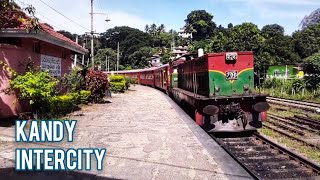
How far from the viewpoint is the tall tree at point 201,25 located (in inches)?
6092

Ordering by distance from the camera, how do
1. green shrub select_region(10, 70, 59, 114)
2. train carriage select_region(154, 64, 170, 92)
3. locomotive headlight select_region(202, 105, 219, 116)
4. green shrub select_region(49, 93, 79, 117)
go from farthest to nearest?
train carriage select_region(154, 64, 170, 92)
green shrub select_region(49, 93, 79, 117)
green shrub select_region(10, 70, 59, 114)
locomotive headlight select_region(202, 105, 219, 116)

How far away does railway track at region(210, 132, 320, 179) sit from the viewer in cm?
799

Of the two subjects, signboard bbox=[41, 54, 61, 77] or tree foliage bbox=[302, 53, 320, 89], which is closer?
signboard bbox=[41, 54, 61, 77]

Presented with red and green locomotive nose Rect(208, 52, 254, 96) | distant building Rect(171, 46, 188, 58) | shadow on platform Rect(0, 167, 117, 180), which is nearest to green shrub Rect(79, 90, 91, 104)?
red and green locomotive nose Rect(208, 52, 254, 96)

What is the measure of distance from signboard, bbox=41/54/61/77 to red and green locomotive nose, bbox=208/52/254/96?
752 centimetres

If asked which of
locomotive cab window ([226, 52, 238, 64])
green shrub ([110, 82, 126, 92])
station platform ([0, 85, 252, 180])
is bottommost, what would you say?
station platform ([0, 85, 252, 180])

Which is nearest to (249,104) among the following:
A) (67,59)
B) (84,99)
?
(84,99)

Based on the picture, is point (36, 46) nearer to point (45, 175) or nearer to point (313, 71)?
point (45, 175)

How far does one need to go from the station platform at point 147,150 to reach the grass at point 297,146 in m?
2.55

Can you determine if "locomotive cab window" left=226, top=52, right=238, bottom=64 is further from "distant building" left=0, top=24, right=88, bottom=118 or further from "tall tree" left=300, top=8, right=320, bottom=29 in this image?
"tall tree" left=300, top=8, right=320, bottom=29

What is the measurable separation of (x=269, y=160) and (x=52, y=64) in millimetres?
11676

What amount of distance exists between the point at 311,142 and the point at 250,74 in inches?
120

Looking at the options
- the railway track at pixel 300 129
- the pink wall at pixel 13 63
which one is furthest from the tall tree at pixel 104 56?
the pink wall at pixel 13 63

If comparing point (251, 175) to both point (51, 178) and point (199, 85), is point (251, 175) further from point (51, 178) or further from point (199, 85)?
point (199, 85)
